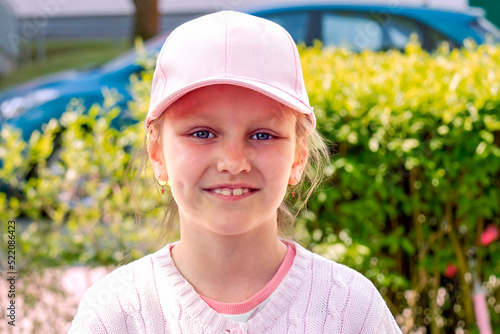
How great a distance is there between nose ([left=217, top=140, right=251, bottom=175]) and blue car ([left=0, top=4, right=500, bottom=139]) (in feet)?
15.3

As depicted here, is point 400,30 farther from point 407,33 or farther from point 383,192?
point 383,192

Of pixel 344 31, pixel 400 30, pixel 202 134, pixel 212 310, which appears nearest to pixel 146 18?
pixel 344 31

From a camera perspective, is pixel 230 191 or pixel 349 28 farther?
pixel 349 28

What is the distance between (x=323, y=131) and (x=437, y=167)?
53 cm

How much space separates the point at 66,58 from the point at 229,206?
1626cm

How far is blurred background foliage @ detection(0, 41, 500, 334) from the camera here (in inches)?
115

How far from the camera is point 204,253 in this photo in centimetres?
158

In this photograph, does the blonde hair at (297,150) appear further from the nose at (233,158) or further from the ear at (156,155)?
the nose at (233,158)

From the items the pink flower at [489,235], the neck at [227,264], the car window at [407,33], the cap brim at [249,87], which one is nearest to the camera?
the cap brim at [249,87]

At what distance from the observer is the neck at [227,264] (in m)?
1.56

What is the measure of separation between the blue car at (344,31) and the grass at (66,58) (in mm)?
8743

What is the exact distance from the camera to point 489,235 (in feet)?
10.1

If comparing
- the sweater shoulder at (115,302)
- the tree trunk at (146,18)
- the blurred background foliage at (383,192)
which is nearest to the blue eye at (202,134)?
the sweater shoulder at (115,302)

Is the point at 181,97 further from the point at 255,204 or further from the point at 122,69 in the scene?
the point at 122,69
